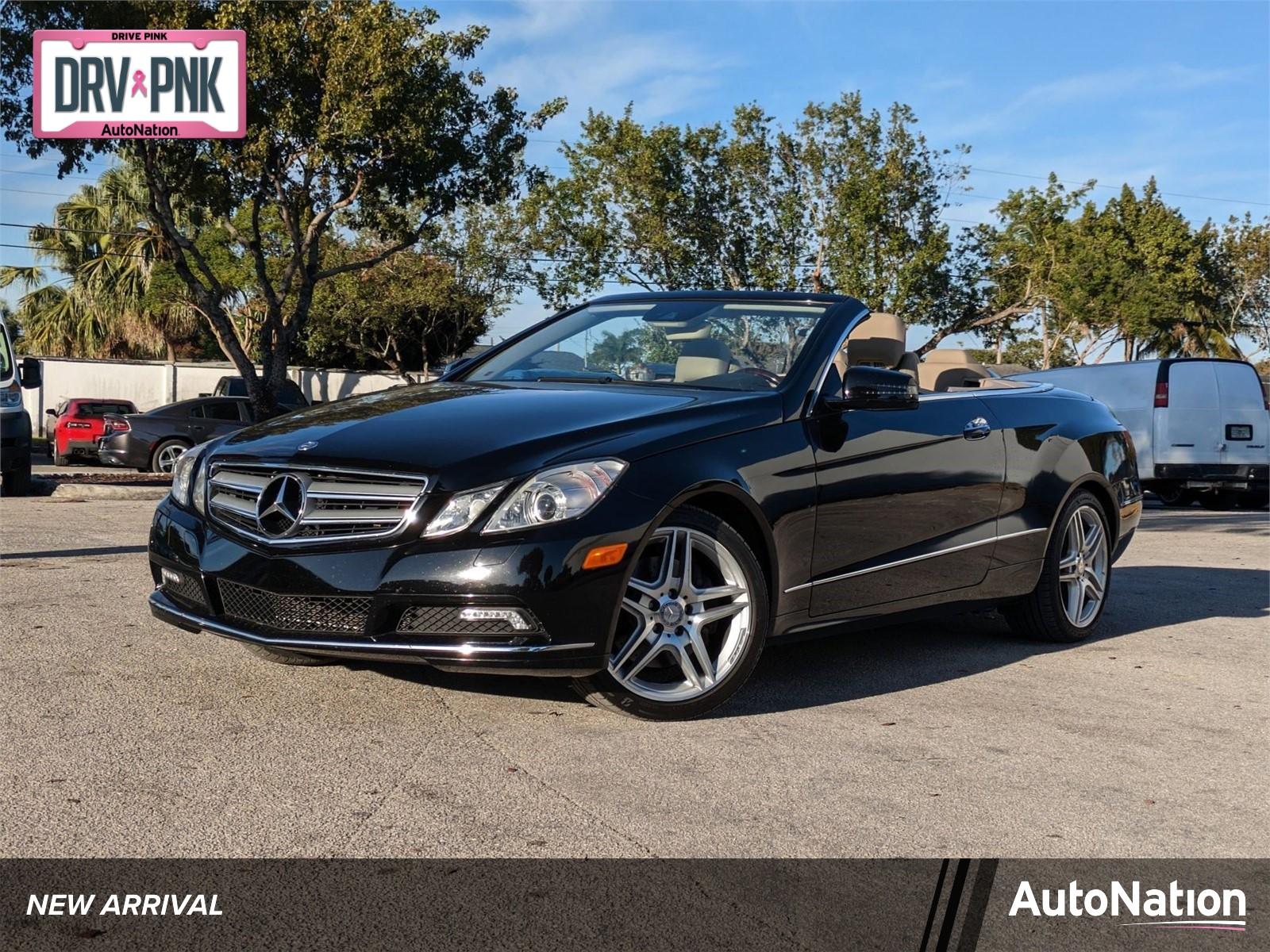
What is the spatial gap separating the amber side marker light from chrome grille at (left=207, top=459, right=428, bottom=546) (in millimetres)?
547

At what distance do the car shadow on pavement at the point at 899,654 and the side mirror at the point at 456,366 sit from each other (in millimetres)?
1512

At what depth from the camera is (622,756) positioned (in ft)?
13.6

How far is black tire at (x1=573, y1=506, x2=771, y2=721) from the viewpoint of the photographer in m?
4.49

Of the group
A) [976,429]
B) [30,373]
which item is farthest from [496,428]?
[30,373]

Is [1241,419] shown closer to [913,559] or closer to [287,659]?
[913,559]

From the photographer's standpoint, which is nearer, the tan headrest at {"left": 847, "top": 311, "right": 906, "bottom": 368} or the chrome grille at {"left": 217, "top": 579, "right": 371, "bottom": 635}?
the chrome grille at {"left": 217, "top": 579, "right": 371, "bottom": 635}

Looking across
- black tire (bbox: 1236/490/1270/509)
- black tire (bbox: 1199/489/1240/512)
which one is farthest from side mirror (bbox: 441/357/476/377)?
black tire (bbox: 1236/490/1270/509)

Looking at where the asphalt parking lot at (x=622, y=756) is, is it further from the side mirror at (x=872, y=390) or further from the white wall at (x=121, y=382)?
the white wall at (x=121, y=382)

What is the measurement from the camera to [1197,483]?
18.2 meters

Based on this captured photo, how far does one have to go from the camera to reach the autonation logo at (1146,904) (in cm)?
306

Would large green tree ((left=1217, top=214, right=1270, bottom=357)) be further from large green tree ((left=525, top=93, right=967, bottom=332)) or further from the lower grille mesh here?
the lower grille mesh

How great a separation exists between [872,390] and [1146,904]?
2.42 m

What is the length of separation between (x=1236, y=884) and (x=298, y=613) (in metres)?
2.76

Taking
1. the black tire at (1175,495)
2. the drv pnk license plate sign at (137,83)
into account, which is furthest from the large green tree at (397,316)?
the black tire at (1175,495)
